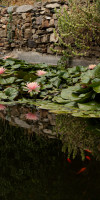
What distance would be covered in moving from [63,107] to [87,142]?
133cm

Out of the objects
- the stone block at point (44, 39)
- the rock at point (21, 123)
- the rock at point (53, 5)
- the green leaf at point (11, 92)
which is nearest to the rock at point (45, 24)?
the stone block at point (44, 39)

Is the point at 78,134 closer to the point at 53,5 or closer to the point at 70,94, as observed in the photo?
the point at 70,94

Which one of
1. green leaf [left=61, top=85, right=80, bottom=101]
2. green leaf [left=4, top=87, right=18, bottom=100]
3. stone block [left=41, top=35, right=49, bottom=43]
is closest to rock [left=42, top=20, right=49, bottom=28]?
stone block [left=41, top=35, right=49, bottom=43]

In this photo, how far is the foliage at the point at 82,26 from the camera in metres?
4.67

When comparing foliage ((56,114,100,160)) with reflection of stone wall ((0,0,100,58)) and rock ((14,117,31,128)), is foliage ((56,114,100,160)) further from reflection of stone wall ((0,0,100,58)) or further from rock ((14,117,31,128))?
reflection of stone wall ((0,0,100,58))

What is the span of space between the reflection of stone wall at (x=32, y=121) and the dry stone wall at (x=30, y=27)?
Answer: 3.06 meters

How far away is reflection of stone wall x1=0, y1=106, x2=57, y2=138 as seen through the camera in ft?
6.56

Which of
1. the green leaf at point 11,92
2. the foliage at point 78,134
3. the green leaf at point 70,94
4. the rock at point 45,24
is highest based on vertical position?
the foliage at point 78,134

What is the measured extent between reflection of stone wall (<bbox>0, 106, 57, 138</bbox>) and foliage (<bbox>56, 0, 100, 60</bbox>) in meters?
2.29

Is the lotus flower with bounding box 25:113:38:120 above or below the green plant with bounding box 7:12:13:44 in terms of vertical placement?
above

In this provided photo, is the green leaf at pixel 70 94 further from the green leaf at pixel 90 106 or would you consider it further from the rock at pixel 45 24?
the rock at pixel 45 24

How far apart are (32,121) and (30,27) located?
4.68 m

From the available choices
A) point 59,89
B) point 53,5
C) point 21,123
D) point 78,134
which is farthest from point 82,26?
point 78,134

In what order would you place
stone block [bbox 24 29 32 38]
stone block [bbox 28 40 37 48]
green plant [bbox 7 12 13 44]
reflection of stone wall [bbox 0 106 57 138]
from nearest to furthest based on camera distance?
reflection of stone wall [bbox 0 106 57 138] → stone block [bbox 28 40 37 48] → stone block [bbox 24 29 32 38] → green plant [bbox 7 12 13 44]
